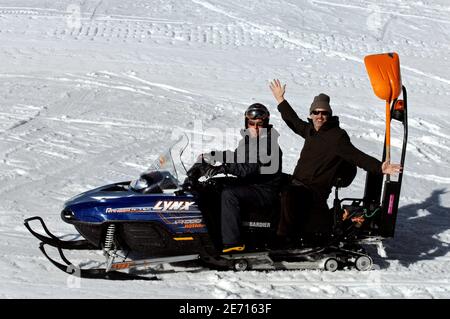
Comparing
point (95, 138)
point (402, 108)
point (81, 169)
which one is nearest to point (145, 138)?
point (95, 138)

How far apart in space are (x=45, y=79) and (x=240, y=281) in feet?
25.2

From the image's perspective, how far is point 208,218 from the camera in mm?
6664

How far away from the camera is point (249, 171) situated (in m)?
6.71

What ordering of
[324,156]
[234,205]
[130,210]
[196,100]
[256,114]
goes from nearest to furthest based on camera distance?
[130,210]
[234,205]
[256,114]
[324,156]
[196,100]

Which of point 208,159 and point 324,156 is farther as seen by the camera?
point 324,156

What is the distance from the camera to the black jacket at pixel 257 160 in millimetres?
6672

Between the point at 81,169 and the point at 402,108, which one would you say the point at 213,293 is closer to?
the point at 402,108

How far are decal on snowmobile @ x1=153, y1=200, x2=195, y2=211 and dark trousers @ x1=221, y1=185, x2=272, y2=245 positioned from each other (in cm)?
33

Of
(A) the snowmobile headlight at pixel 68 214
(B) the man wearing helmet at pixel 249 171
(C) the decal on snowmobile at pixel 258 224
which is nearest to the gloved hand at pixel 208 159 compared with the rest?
(B) the man wearing helmet at pixel 249 171

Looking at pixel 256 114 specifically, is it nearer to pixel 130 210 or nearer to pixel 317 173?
pixel 317 173

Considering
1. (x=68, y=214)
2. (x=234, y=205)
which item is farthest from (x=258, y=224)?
(x=68, y=214)

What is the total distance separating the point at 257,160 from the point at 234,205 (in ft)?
1.55

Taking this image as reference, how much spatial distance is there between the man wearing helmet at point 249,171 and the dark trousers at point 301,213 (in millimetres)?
144

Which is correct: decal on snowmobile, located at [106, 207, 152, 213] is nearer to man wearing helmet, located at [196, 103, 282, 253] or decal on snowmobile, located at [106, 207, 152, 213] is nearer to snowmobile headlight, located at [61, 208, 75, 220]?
snowmobile headlight, located at [61, 208, 75, 220]
